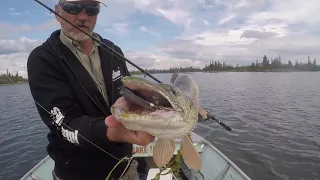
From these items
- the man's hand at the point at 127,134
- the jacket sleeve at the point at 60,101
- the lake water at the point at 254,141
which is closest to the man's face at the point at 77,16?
the jacket sleeve at the point at 60,101

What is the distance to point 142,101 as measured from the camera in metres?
1.62

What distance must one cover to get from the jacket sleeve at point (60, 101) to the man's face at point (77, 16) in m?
0.37

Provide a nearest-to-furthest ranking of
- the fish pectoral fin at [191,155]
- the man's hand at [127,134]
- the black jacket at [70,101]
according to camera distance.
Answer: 1. the man's hand at [127,134]
2. the fish pectoral fin at [191,155]
3. the black jacket at [70,101]

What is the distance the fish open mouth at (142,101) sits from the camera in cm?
161

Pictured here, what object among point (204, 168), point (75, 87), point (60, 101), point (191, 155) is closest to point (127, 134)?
point (191, 155)

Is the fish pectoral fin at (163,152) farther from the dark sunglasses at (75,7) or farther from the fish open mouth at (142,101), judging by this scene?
the dark sunglasses at (75,7)

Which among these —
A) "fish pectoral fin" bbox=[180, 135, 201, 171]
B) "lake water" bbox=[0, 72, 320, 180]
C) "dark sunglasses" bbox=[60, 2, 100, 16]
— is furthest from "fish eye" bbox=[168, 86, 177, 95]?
"lake water" bbox=[0, 72, 320, 180]

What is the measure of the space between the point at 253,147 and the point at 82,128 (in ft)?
38.0

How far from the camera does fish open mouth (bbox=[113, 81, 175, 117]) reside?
161cm

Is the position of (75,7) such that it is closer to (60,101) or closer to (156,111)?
(60,101)

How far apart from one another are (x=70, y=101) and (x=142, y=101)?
123 centimetres

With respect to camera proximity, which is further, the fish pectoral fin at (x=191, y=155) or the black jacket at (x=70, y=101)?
the black jacket at (x=70, y=101)

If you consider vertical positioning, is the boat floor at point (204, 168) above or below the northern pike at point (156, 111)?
below

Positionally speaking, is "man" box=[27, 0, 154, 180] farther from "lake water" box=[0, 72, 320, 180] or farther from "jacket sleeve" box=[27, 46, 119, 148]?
"lake water" box=[0, 72, 320, 180]
